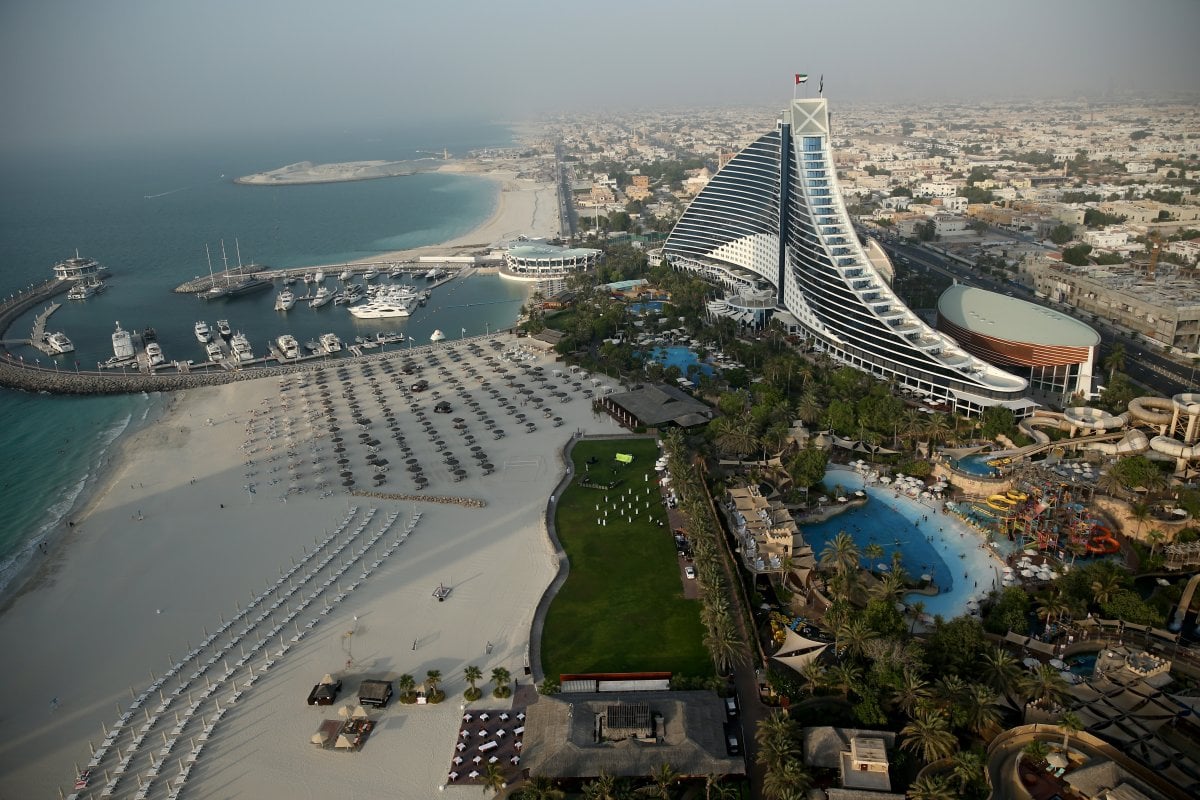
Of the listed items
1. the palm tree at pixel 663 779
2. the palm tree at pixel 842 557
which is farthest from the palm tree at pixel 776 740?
the palm tree at pixel 842 557

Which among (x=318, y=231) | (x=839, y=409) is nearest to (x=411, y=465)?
(x=839, y=409)

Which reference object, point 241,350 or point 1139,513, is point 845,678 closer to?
point 1139,513

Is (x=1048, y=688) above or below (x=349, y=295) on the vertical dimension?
above

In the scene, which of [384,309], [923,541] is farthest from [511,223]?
[923,541]

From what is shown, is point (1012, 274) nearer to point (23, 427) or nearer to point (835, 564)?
point (835, 564)

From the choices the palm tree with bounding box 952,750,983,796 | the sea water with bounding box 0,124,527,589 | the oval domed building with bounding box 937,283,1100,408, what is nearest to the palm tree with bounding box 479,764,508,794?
the palm tree with bounding box 952,750,983,796

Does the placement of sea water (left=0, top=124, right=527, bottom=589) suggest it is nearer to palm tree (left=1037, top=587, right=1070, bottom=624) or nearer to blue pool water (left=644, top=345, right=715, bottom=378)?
blue pool water (left=644, top=345, right=715, bottom=378)
